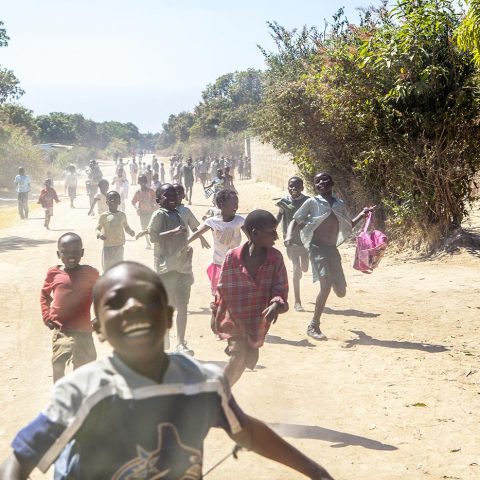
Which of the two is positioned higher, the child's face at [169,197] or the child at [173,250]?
the child's face at [169,197]

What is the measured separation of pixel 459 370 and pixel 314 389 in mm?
1559

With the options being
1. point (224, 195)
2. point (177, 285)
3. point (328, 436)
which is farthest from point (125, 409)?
point (177, 285)

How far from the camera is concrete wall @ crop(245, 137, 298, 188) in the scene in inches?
1247

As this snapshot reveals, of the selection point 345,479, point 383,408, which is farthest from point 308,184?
point 345,479

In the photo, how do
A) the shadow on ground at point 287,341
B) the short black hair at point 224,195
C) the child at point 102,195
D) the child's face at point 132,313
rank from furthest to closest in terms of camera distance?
the child at point 102,195, the shadow on ground at point 287,341, the short black hair at point 224,195, the child's face at point 132,313

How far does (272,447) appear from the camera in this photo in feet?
7.93

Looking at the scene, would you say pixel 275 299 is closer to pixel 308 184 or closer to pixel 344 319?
pixel 344 319

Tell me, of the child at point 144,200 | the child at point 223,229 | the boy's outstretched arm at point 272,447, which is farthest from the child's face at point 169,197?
the child at point 144,200

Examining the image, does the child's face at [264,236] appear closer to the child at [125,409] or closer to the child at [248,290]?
the child at [248,290]

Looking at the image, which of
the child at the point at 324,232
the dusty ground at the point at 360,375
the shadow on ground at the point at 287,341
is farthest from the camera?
the child at the point at 324,232

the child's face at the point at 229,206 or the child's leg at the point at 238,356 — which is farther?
the child's face at the point at 229,206

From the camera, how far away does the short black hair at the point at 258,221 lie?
5223 mm

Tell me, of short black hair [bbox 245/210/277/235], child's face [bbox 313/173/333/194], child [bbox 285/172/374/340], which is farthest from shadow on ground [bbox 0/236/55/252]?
short black hair [bbox 245/210/277/235]

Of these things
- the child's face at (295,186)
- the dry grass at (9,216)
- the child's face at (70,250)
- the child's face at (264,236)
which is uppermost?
the child's face at (295,186)
